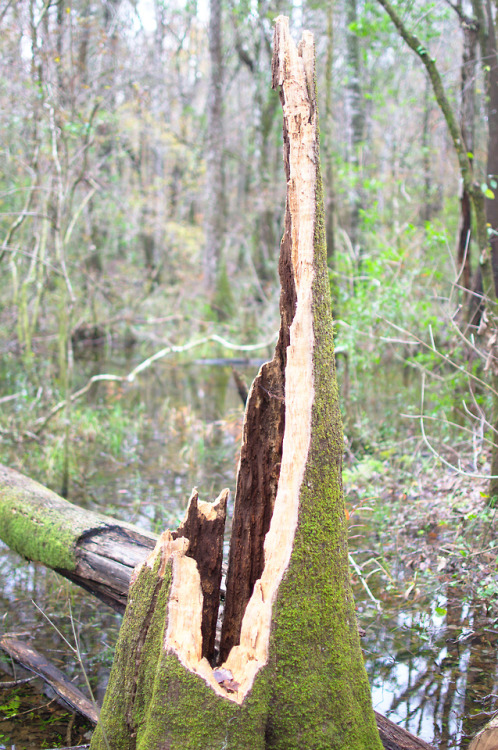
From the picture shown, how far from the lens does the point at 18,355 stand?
1543cm

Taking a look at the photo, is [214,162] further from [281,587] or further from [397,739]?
[397,739]

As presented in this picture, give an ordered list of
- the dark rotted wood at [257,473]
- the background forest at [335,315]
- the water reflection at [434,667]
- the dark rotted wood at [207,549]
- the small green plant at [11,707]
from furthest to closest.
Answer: the background forest at [335,315] < the small green plant at [11,707] < the water reflection at [434,667] < the dark rotted wood at [257,473] < the dark rotted wood at [207,549]

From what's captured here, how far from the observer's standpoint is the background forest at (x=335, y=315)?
4723mm

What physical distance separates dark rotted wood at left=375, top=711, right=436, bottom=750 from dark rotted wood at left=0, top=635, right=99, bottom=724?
4.76ft

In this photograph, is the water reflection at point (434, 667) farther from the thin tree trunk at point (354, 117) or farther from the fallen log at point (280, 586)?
the thin tree trunk at point (354, 117)

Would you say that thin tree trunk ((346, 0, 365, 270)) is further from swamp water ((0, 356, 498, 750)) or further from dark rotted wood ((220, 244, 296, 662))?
dark rotted wood ((220, 244, 296, 662))

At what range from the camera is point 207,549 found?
9.63 ft

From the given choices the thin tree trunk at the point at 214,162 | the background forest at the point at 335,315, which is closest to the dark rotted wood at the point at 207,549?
the background forest at the point at 335,315

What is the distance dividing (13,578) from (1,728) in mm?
1911

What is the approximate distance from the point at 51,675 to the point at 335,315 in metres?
5.84

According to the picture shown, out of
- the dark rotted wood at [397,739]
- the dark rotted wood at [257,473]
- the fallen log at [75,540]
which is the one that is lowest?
the dark rotted wood at [397,739]

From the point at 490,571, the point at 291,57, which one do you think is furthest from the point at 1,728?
the point at 291,57

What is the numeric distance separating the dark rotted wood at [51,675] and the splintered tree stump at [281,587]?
0.65 meters

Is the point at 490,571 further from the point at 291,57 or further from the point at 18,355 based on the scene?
the point at 18,355
